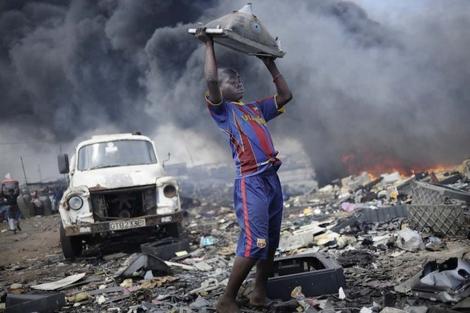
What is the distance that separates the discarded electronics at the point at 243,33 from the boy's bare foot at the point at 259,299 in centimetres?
179

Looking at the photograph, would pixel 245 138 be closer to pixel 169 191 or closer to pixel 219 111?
pixel 219 111

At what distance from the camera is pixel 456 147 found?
14953 millimetres

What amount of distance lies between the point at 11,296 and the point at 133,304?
111 cm

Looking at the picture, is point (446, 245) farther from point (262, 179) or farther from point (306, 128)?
point (306, 128)

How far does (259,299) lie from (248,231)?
1.99ft

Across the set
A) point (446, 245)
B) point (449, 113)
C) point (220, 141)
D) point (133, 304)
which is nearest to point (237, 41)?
point (133, 304)

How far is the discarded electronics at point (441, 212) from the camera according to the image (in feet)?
15.4

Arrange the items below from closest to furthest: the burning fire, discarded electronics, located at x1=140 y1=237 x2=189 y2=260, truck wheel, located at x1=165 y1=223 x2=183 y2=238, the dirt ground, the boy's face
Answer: the boy's face → discarded electronics, located at x1=140 y1=237 x2=189 y2=260 → truck wheel, located at x1=165 y1=223 x2=183 y2=238 → the dirt ground → the burning fire

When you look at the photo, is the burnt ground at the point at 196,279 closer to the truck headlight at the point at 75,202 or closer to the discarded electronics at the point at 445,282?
the discarded electronics at the point at 445,282

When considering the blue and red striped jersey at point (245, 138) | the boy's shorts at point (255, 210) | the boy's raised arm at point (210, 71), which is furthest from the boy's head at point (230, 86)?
the boy's shorts at point (255, 210)

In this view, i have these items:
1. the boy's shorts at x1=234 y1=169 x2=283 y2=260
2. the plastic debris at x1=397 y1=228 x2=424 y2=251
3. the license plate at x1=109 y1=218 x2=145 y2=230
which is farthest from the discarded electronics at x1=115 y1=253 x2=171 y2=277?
the plastic debris at x1=397 y1=228 x2=424 y2=251

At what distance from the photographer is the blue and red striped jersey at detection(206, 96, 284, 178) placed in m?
2.76

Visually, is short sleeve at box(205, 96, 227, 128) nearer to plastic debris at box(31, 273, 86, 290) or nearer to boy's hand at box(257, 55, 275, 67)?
boy's hand at box(257, 55, 275, 67)

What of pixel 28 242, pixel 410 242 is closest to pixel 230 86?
pixel 410 242
